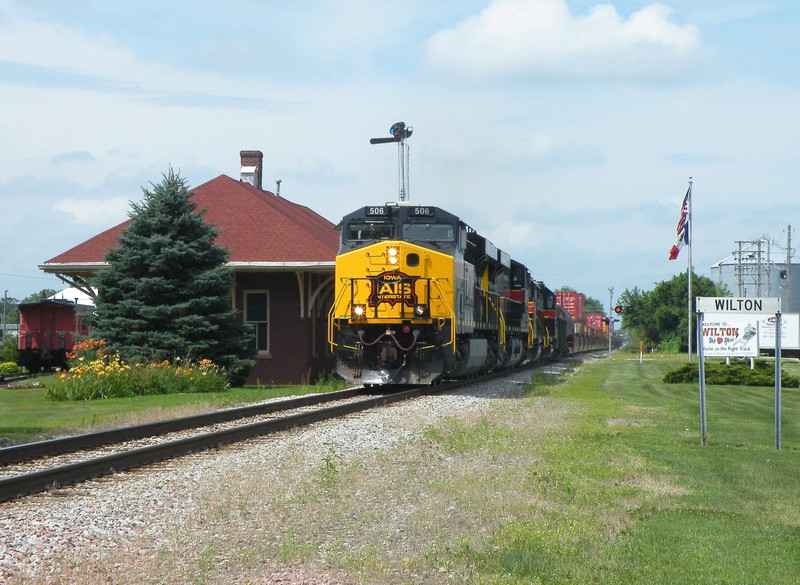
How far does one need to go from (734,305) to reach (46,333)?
32153 mm

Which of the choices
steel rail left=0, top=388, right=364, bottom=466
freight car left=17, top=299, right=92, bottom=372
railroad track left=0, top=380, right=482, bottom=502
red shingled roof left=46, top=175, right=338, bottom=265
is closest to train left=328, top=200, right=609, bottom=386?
steel rail left=0, top=388, right=364, bottom=466

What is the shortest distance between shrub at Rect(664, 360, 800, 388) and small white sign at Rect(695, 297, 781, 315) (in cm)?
1567

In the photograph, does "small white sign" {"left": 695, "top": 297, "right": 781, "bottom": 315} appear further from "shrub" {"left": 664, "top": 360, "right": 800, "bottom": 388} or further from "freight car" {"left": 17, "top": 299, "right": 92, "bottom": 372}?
"freight car" {"left": 17, "top": 299, "right": 92, "bottom": 372}

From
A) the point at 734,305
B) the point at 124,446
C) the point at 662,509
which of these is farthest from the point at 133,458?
the point at 734,305

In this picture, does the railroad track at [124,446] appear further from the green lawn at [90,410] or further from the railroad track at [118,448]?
the green lawn at [90,410]

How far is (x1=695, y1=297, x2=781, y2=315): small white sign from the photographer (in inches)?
509

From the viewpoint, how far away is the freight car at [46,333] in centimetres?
3997

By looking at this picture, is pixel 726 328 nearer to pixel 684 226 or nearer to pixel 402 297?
pixel 402 297

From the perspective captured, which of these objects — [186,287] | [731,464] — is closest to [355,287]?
[186,287]

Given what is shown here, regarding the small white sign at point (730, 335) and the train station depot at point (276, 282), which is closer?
the small white sign at point (730, 335)

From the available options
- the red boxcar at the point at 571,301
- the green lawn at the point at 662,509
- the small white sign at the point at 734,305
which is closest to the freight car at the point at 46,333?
the green lawn at the point at 662,509

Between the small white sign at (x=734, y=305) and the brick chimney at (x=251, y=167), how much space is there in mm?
27605

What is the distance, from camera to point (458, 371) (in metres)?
23.9

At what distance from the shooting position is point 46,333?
131ft
